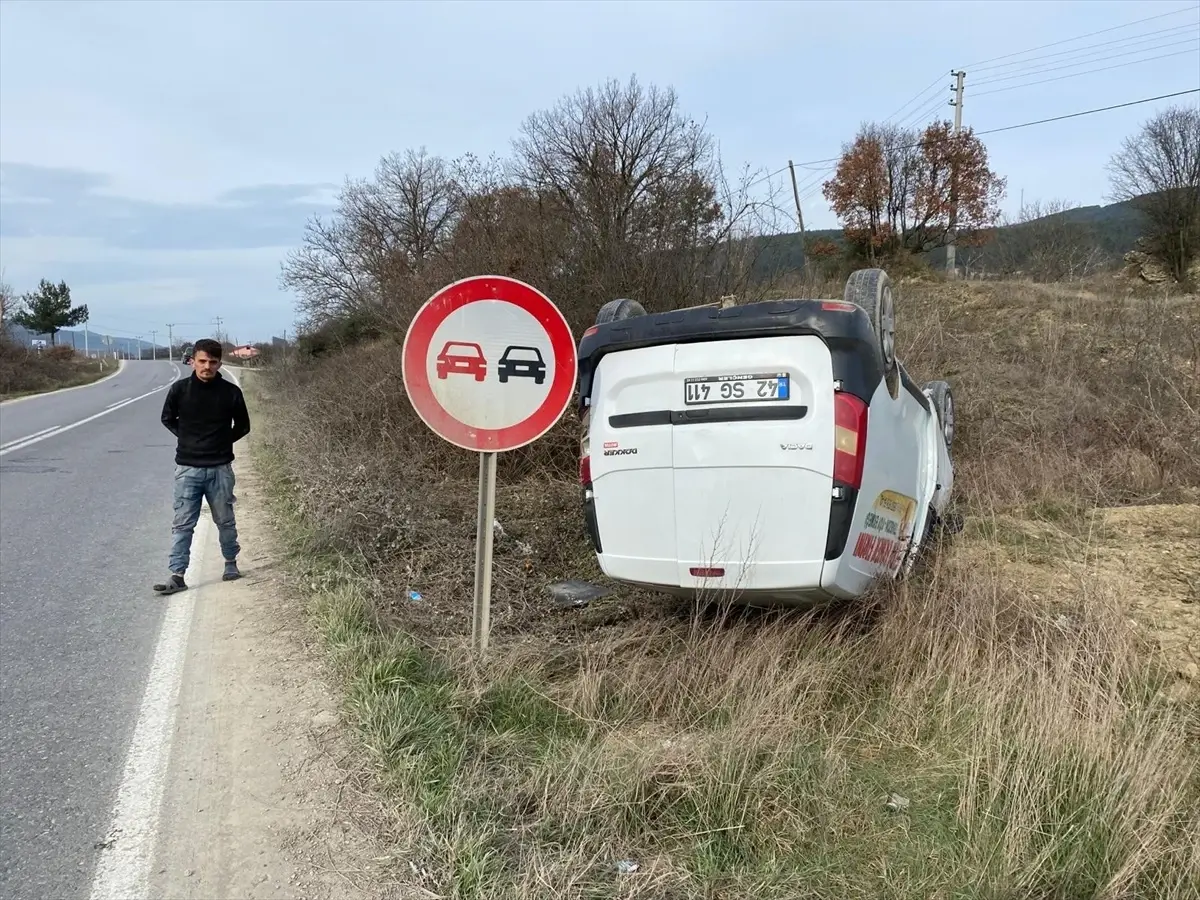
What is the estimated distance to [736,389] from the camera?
3.74m

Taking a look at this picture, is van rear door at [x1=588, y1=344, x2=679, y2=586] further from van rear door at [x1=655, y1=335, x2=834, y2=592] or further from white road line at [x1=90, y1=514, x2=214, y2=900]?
white road line at [x1=90, y1=514, x2=214, y2=900]

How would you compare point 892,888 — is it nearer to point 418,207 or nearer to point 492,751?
point 492,751

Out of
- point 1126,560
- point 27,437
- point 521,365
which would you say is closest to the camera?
point 521,365

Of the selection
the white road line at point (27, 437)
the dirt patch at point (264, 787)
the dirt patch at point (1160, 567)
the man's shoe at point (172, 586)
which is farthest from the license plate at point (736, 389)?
the white road line at point (27, 437)

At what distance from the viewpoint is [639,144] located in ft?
65.9

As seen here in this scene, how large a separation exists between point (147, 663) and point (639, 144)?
18.2 m

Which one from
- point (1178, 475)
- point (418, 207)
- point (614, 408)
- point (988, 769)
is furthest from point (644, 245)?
point (418, 207)

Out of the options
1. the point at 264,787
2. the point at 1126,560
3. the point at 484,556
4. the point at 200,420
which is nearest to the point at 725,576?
the point at 484,556

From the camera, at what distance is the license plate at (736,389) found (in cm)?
368

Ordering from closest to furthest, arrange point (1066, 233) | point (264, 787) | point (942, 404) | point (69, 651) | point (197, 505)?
point (264, 787) < point (69, 651) < point (197, 505) < point (942, 404) < point (1066, 233)

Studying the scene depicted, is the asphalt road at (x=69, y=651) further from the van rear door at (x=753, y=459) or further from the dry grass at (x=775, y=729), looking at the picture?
the van rear door at (x=753, y=459)

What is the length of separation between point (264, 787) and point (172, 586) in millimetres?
3140

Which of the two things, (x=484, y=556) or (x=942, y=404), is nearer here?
(x=484, y=556)

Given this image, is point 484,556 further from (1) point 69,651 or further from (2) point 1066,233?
(2) point 1066,233
